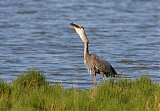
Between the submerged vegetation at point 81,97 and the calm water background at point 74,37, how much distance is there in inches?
104

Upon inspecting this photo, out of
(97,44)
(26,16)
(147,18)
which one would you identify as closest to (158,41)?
(97,44)

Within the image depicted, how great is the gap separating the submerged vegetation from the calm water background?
2638 millimetres

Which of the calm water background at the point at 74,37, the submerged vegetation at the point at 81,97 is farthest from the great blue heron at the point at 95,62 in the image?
the calm water background at the point at 74,37

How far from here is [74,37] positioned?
63.1 ft

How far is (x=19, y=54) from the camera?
51.1ft

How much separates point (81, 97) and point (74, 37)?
11336 millimetres

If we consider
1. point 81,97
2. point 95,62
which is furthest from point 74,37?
point 81,97

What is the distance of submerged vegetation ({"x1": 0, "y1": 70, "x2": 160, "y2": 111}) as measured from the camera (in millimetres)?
7758

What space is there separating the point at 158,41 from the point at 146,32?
1.99 metres

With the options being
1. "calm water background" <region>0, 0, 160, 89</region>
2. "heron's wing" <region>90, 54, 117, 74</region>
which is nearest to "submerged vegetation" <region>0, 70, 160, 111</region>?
"heron's wing" <region>90, 54, 117, 74</region>

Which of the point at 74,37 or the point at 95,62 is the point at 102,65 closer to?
the point at 95,62

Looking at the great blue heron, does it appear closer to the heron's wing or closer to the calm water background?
the heron's wing

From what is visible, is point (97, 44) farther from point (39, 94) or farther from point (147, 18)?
point (39, 94)

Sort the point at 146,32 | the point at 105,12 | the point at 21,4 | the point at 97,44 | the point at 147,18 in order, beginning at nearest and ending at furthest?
the point at 97,44, the point at 146,32, the point at 147,18, the point at 105,12, the point at 21,4
